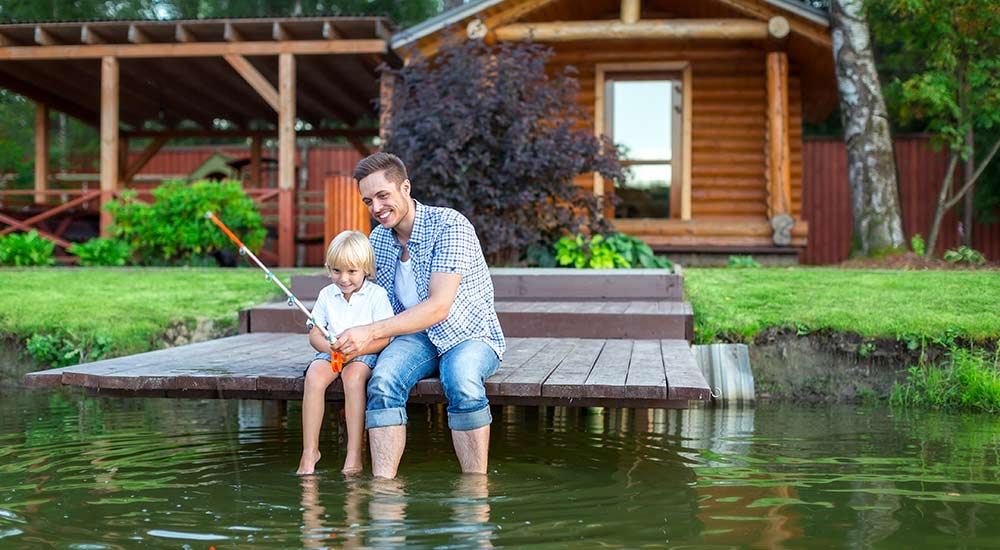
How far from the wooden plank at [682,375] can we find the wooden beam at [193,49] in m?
8.10

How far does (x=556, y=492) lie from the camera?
427 centimetres

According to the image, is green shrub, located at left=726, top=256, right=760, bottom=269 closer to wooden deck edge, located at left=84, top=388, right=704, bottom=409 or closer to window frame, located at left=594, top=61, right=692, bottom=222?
window frame, located at left=594, top=61, right=692, bottom=222

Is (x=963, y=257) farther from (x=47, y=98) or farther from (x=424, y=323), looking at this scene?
(x=47, y=98)

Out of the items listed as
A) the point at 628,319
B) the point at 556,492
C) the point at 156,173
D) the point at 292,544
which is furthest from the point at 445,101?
the point at 156,173

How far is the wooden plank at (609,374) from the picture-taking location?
14.7ft

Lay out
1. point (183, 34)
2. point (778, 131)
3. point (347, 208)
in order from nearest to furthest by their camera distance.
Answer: point (347, 208) < point (778, 131) < point (183, 34)

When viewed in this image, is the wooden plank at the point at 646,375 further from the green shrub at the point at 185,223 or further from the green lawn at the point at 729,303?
the green shrub at the point at 185,223

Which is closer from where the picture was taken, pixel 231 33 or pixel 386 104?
pixel 386 104

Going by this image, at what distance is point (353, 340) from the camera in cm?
446

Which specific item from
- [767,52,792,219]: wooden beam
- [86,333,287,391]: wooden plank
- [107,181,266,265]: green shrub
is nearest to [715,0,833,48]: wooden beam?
[767,52,792,219]: wooden beam

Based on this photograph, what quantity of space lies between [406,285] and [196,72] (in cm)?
1218

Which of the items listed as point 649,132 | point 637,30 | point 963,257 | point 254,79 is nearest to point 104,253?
point 254,79

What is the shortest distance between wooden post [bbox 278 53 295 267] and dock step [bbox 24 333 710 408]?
7528mm

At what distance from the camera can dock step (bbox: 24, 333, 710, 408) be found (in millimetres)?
4512
